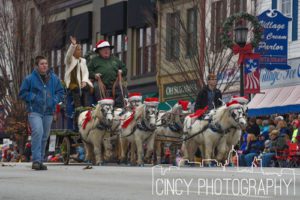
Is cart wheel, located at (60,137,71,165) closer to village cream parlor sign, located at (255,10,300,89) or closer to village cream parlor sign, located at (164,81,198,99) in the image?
village cream parlor sign, located at (255,10,300,89)

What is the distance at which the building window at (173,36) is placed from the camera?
131 feet

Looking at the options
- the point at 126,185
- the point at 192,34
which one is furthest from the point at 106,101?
the point at 192,34

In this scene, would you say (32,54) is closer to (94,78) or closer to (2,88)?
(2,88)

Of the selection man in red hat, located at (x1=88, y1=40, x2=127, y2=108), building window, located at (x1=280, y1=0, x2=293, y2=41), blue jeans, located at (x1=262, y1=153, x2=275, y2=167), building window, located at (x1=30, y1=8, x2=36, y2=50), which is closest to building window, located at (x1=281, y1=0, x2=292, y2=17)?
building window, located at (x1=280, y1=0, x2=293, y2=41)

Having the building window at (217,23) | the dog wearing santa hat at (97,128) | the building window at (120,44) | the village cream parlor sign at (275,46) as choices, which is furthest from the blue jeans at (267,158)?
the building window at (120,44)

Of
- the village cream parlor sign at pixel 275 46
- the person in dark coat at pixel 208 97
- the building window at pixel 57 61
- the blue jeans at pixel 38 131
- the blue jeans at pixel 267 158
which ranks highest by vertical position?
the building window at pixel 57 61

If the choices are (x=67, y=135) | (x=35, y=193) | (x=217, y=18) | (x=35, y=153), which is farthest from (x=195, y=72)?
(x=35, y=193)

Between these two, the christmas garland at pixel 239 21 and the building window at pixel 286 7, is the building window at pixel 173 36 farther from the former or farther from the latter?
the christmas garland at pixel 239 21

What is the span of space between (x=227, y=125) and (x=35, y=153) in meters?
4.70

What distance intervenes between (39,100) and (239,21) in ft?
42.7

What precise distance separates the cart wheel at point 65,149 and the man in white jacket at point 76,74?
3.34ft

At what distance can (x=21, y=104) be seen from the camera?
150ft

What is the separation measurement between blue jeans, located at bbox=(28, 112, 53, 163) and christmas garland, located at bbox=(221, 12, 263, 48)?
12767mm

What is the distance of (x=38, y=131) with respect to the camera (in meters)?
19.3
